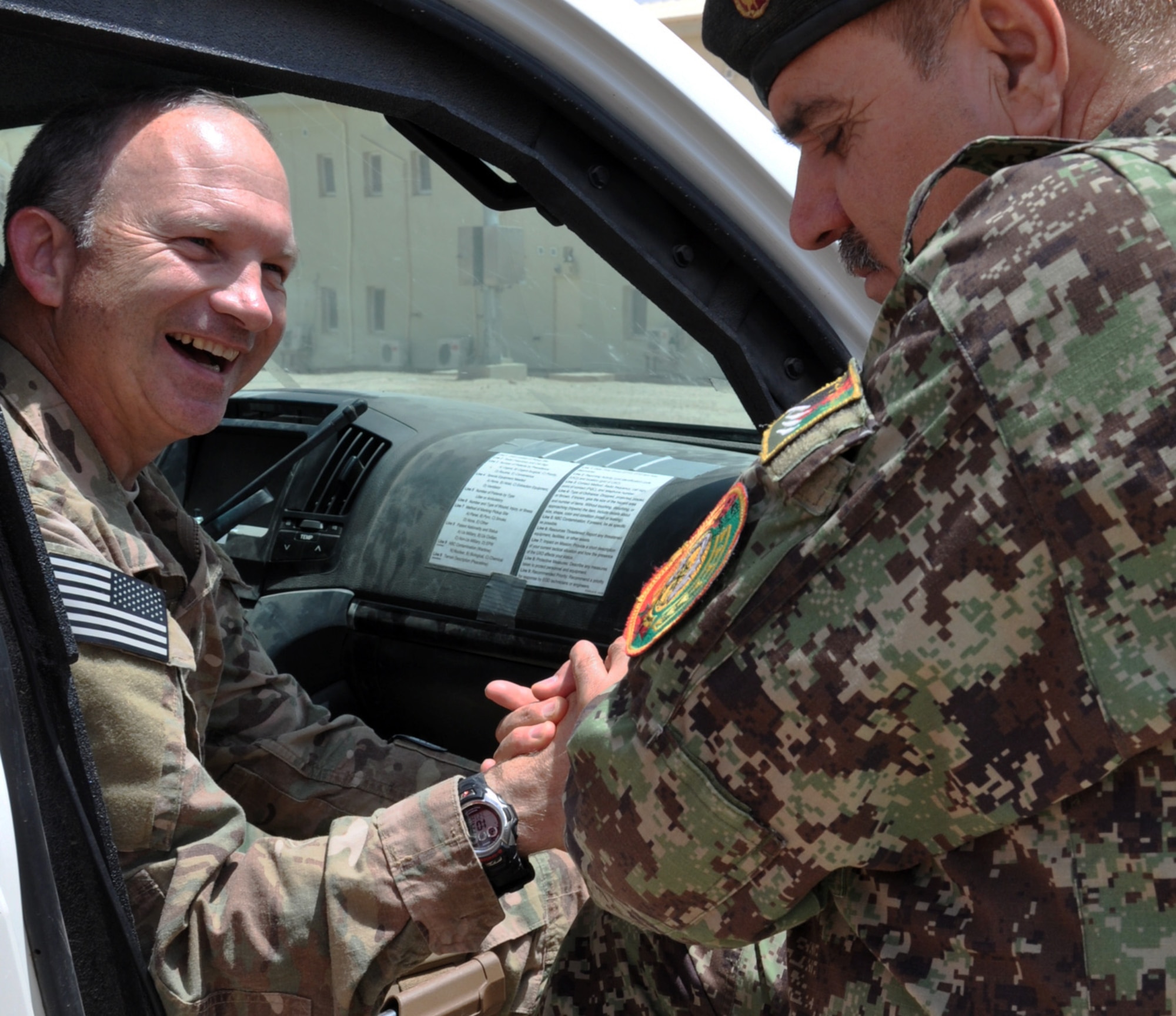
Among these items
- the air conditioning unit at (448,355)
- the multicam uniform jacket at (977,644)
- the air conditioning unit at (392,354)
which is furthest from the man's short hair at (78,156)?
the air conditioning unit at (392,354)

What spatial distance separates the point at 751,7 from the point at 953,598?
56 centimetres

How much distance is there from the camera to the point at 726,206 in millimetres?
1706

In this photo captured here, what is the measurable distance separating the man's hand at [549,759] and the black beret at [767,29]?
0.60 m

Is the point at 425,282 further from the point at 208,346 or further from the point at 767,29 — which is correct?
the point at 767,29

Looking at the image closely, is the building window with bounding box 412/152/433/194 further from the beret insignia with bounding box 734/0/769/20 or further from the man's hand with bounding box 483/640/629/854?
the beret insignia with bounding box 734/0/769/20

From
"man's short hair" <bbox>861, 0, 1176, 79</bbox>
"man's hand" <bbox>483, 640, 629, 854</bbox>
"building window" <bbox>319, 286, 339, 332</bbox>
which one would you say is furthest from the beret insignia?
"building window" <bbox>319, 286, 339, 332</bbox>

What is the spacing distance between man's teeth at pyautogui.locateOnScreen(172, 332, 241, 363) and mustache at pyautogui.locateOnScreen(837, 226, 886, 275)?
829mm

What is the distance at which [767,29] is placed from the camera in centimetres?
104

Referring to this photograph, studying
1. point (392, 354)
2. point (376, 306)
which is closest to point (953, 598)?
point (392, 354)

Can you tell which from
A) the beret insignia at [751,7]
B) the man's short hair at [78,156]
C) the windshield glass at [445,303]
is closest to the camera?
the beret insignia at [751,7]

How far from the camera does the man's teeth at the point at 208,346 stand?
159 centimetres

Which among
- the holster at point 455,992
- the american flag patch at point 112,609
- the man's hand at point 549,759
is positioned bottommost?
the holster at point 455,992

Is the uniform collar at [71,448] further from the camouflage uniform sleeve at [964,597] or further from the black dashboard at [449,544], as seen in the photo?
the camouflage uniform sleeve at [964,597]

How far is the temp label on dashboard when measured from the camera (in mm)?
2051
